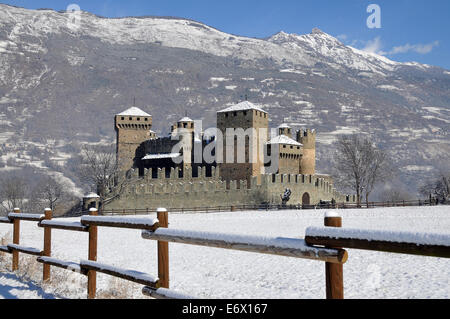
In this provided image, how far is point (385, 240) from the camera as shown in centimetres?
341

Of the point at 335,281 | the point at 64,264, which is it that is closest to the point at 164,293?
the point at 335,281

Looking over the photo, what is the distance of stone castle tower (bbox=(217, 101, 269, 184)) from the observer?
51312 mm

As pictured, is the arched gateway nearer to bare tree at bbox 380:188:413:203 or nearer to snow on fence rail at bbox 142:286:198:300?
snow on fence rail at bbox 142:286:198:300

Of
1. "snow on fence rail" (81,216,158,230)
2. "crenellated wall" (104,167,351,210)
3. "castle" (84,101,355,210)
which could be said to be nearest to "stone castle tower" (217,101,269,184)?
"castle" (84,101,355,210)

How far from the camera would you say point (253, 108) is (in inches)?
2036

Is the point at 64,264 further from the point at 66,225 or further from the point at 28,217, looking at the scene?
the point at 28,217

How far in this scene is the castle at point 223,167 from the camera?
153 ft

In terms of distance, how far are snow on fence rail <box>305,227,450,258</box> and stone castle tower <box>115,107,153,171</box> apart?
63736mm

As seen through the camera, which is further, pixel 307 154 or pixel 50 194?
pixel 50 194

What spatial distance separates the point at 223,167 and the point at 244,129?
205 inches

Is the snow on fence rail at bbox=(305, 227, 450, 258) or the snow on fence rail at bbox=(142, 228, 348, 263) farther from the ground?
the snow on fence rail at bbox=(305, 227, 450, 258)

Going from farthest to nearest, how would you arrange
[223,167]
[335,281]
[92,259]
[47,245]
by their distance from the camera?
[223,167] → [47,245] → [92,259] → [335,281]

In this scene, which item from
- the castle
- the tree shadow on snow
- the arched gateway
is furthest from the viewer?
the arched gateway
